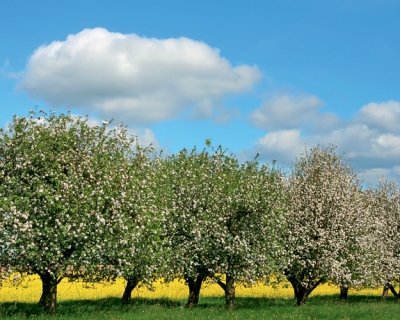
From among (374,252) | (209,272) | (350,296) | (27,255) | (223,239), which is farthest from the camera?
(350,296)

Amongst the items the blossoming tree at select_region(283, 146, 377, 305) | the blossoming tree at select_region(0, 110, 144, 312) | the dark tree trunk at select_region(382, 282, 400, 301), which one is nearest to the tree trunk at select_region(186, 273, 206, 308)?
the blossoming tree at select_region(283, 146, 377, 305)

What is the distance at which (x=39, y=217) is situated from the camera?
26.2m

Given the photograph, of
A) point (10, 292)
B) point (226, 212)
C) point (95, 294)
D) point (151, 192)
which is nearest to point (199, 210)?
point (226, 212)

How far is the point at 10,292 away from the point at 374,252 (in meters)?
31.4

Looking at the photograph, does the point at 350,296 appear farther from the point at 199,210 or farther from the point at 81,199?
the point at 81,199

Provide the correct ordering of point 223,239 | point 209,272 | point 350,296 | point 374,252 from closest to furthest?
1. point 223,239
2. point 209,272
3. point 374,252
4. point 350,296

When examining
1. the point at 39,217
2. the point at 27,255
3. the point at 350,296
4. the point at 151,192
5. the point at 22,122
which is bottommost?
the point at 350,296

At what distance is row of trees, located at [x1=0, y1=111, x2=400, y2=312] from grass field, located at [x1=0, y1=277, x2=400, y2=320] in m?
1.79

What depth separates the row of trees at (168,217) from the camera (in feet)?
86.1

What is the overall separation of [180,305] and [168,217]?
920 centimetres

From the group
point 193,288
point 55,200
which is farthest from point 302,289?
point 55,200

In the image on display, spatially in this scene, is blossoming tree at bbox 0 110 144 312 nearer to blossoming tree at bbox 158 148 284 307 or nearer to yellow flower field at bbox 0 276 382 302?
blossoming tree at bbox 158 148 284 307

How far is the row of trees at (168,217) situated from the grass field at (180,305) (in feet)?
5.86

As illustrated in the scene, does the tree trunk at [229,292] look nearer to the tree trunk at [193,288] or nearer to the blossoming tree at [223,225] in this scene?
the blossoming tree at [223,225]
